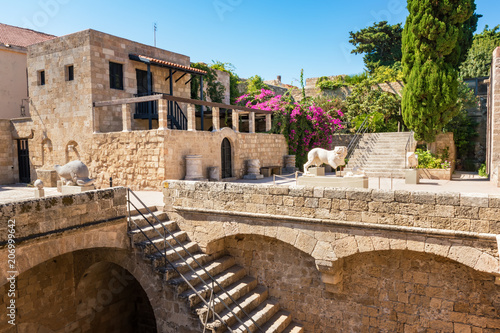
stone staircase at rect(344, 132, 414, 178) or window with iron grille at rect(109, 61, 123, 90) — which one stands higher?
window with iron grille at rect(109, 61, 123, 90)

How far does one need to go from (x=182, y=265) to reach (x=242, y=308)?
153cm

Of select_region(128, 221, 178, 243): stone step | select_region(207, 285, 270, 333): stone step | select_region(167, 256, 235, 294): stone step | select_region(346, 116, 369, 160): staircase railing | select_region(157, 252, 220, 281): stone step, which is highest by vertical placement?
select_region(346, 116, 369, 160): staircase railing

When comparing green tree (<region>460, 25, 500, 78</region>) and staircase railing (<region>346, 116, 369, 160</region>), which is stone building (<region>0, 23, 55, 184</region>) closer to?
staircase railing (<region>346, 116, 369, 160</region>)

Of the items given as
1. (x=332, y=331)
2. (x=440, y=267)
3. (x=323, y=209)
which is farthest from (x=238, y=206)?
(x=440, y=267)

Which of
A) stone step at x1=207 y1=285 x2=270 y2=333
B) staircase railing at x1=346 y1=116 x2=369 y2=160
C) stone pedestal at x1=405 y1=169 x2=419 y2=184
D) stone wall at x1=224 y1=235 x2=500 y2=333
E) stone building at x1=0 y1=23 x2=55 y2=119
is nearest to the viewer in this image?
stone wall at x1=224 y1=235 x2=500 y2=333

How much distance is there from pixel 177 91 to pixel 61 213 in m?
11.3

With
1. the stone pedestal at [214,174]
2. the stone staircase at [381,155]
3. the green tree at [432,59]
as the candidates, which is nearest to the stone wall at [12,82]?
the stone pedestal at [214,174]

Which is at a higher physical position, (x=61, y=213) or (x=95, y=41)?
(x=95, y=41)

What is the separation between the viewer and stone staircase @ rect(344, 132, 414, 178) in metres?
14.7

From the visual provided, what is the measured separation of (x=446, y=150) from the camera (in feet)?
52.9

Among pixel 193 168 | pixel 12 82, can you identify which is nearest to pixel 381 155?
pixel 193 168

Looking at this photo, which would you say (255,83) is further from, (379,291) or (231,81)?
(379,291)

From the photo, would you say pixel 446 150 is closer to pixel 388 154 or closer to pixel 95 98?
pixel 388 154

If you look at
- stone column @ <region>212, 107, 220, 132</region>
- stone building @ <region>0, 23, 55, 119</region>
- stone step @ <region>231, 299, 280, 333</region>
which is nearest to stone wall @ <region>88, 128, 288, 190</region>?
stone column @ <region>212, 107, 220, 132</region>
